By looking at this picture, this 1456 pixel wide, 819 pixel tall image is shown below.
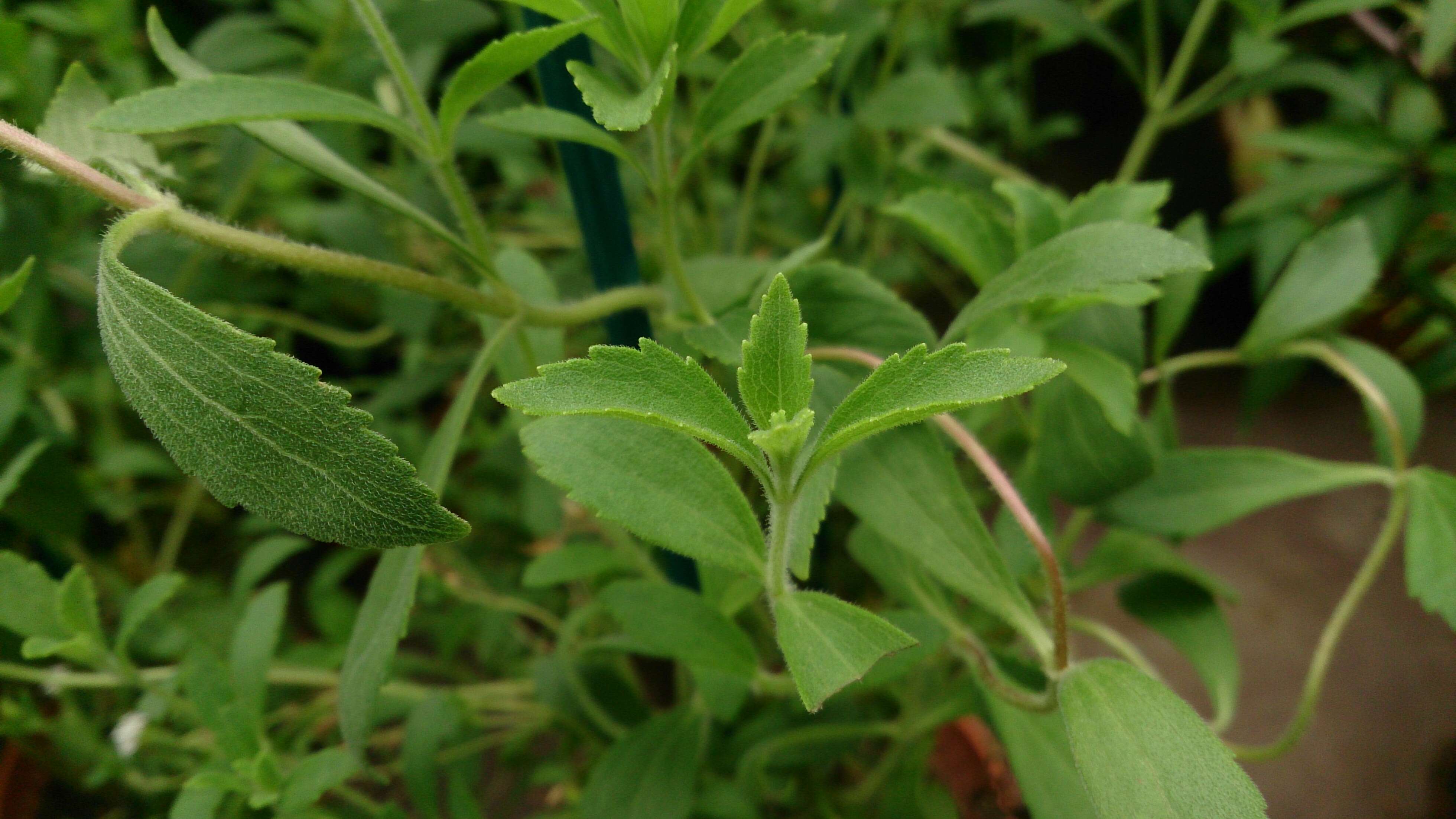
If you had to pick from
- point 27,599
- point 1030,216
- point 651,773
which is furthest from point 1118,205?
point 27,599

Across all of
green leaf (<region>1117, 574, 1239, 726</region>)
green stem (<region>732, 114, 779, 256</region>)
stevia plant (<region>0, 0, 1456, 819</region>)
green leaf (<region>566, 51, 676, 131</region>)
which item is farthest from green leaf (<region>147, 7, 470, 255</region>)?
green leaf (<region>1117, 574, 1239, 726</region>)

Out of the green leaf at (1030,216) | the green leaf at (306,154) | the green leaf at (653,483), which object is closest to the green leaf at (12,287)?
the green leaf at (306,154)

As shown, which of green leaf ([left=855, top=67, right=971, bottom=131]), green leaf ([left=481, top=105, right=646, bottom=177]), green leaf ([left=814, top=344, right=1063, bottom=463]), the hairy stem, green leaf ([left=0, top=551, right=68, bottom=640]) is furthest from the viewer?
the hairy stem

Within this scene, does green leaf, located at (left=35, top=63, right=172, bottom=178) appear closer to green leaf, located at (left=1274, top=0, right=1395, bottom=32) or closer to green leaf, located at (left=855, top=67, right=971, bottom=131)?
green leaf, located at (left=855, top=67, right=971, bottom=131)

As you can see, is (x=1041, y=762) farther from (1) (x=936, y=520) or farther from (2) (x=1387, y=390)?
(2) (x=1387, y=390)

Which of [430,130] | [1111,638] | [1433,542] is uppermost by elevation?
[430,130]

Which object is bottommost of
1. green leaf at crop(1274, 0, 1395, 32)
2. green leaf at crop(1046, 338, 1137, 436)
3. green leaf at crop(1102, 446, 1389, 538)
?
green leaf at crop(1102, 446, 1389, 538)
